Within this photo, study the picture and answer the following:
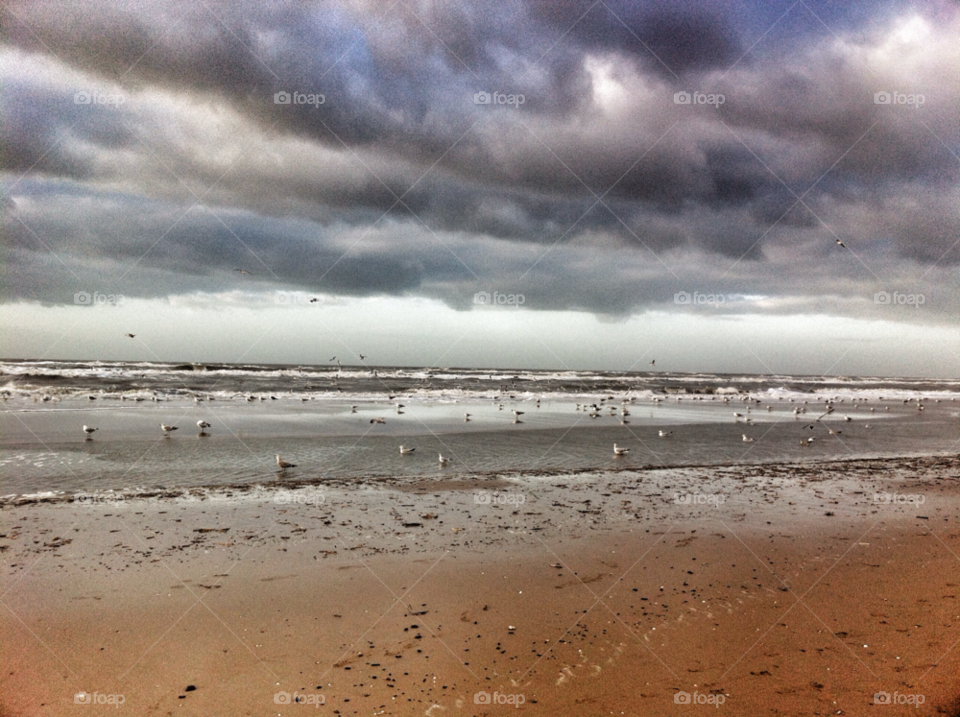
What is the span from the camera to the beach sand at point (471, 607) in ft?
Result: 15.6

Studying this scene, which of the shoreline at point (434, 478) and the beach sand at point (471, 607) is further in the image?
the shoreline at point (434, 478)

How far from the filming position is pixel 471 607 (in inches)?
246

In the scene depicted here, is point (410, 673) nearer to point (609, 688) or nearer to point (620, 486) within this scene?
point (609, 688)

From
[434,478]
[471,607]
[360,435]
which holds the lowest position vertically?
[471,607]

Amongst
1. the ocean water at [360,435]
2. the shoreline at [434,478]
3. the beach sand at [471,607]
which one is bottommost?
the beach sand at [471,607]

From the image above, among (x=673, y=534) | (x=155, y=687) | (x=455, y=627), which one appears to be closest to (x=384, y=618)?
(x=455, y=627)

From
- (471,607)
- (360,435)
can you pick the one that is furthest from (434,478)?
(360,435)

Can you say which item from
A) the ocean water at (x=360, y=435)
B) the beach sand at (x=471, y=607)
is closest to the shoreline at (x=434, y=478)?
the ocean water at (x=360, y=435)

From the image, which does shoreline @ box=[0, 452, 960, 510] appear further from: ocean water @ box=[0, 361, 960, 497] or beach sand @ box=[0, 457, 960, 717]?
beach sand @ box=[0, 457, 960, 717]

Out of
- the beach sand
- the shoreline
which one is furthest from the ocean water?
the beach sand

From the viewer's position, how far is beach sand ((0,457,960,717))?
4758 mm

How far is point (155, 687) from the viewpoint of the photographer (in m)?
4.80

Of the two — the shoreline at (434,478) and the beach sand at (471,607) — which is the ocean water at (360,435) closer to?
the shoreline at (434,478)

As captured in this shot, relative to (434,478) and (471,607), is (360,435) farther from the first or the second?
(471,607)
